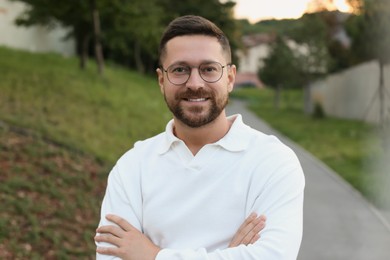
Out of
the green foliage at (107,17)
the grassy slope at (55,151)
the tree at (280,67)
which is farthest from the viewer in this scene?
the tree at (280,67)

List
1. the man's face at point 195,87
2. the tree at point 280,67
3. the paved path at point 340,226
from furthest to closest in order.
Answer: the tree at point 280,67, the paved path at point 340,226, the man's face at point 195,87

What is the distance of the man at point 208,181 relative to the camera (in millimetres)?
2391

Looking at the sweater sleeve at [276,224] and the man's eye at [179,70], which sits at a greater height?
the man's eye at [179,70]

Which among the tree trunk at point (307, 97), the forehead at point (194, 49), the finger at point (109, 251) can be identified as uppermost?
the forehead at point (194, 49)

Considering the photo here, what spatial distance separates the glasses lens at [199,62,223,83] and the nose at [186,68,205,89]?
0.02m

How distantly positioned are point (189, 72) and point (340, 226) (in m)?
6.67

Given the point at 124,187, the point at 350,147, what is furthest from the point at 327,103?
the point at 124,187

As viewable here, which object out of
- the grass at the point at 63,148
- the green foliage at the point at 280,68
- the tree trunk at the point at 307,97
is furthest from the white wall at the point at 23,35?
the tree trunk at the point at 307,97

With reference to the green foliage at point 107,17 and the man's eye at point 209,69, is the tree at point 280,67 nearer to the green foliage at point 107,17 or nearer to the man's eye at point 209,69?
the green foliage at point 107,17

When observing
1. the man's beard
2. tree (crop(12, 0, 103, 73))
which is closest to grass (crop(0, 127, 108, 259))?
the man's beard

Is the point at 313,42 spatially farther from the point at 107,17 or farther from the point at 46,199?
the point at 46,199

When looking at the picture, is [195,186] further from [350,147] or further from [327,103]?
[327,103]

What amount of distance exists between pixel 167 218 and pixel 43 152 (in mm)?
6681

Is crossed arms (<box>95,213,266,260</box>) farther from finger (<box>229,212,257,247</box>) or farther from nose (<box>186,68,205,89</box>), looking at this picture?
nose (<box>186,68,205,89</box>)
